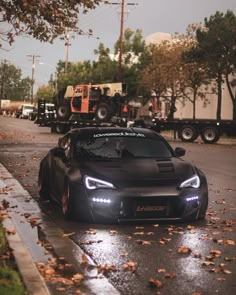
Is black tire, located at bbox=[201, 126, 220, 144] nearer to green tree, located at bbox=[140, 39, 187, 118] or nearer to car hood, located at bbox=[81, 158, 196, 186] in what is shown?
green tree, located at bbox=[140, 39, 187, 118]

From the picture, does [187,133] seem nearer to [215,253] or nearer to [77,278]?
[215,253]

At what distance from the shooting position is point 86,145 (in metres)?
9.34

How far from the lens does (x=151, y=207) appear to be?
7.94 metres

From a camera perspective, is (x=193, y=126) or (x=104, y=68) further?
(x=104, y=68)

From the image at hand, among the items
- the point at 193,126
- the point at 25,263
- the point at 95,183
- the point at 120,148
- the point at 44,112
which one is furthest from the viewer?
the point at 44,112

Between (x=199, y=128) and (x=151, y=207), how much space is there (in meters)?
26.1

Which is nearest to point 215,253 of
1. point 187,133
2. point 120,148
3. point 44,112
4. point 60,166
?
point 120,148

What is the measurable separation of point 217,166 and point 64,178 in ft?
32.6

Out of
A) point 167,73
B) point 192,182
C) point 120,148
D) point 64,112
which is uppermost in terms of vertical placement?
point 167,73

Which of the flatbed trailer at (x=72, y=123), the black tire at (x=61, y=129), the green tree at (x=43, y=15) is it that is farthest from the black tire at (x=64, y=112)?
the green tree at (x=43, y=15)

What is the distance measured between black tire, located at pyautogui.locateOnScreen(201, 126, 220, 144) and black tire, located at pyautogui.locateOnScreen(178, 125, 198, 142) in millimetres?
472

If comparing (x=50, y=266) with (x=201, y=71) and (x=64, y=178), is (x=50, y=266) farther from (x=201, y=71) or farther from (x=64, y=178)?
(x=201, y=71)

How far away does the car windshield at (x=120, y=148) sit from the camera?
29.7 ft

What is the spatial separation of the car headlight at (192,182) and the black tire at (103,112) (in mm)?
24974
